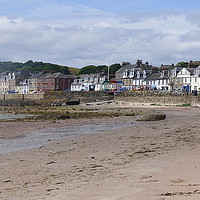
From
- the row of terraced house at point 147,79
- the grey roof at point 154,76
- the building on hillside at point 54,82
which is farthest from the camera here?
the building on hillside at point 54,82

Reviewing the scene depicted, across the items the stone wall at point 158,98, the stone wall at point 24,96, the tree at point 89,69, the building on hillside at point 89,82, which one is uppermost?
the tree at point 89,69

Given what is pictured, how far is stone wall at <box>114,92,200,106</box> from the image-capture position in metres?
53.0

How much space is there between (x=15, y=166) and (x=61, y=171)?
180 centimetres

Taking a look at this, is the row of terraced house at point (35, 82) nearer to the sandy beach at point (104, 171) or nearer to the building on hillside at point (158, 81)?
the building on hillside at point (158, 81)

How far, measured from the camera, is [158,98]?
61656mm

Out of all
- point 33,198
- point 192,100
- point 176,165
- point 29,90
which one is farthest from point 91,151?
point 29,90

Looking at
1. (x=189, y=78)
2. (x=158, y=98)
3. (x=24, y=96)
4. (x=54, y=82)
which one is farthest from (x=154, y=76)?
(x=54, y=82)

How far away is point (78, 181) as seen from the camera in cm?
854

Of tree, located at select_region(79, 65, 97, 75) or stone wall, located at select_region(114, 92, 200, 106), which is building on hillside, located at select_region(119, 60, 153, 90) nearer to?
stone wall, located at select_region(114, 92, 200, 106)

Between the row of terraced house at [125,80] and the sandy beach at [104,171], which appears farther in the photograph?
the row of terraced house at [125,80]

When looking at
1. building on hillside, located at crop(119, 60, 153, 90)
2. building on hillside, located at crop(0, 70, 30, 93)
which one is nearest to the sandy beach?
building on hillside, located at crop(119, 60, 153, 90)

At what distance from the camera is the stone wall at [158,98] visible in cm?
5303

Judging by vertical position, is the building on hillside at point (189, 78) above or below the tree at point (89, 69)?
below

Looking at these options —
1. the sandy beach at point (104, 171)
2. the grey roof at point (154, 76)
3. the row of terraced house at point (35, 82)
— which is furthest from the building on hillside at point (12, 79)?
the sandy beach at point (104, 171)
